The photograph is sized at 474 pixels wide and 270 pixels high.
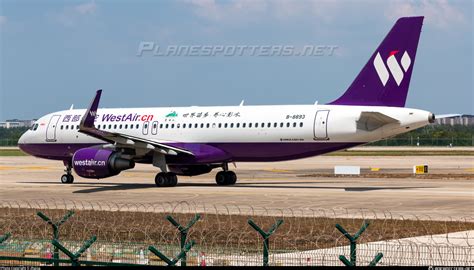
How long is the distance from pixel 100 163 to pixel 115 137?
144 cm

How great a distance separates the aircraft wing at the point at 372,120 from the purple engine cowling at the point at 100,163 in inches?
424

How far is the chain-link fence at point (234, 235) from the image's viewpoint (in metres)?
17.4

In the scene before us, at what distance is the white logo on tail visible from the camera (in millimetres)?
38188

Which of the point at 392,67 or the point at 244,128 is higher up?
the point at 392,67

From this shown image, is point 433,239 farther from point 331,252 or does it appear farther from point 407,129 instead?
point 407,129

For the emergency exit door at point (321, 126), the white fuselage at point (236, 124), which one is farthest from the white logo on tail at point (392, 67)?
the emergency exit door at point (321, 126)

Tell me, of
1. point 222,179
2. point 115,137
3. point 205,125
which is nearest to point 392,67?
point 205,125

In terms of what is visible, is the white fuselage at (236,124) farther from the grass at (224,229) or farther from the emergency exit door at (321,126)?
the grass at (224,229)

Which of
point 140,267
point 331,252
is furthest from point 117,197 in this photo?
point 140,267

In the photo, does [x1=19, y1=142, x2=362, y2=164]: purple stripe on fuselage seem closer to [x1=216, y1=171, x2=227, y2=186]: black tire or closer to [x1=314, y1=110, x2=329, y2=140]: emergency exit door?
[x1=314, y1=110, x2=329, y2=140]: emergency exit door

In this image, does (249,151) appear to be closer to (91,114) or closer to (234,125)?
(234,125)

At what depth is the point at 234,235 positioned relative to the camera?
22.1 metres

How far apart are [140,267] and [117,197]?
22061 mm

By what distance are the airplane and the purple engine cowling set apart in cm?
5
